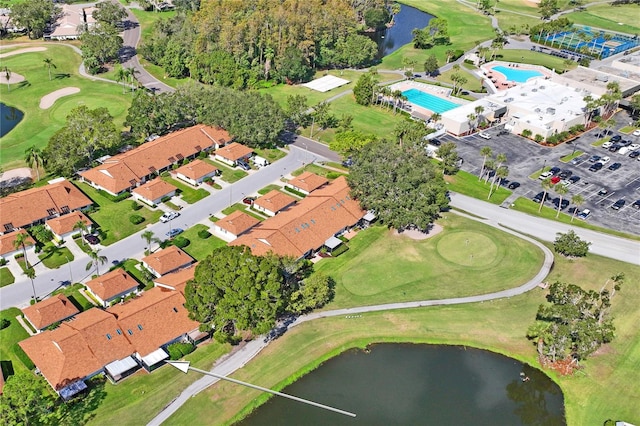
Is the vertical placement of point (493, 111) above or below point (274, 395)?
above

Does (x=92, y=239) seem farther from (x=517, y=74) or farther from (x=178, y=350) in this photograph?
(x=517, y=74)

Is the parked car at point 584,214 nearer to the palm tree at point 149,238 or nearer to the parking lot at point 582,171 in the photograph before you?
the parking lot at point 582,171

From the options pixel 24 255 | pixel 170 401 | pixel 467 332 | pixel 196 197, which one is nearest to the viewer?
pixel 170 401

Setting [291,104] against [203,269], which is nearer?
[203,269]

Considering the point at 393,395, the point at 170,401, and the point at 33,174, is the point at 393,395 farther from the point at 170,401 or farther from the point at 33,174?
the point at 33,174

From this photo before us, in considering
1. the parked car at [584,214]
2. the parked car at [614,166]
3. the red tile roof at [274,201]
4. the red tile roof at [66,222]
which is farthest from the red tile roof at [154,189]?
the parked car at [614,166]

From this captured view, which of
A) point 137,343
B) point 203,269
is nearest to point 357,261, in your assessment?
point 203,269

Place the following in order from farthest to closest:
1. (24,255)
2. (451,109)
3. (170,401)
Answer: (451,109)
(24,255)
(170,401)
